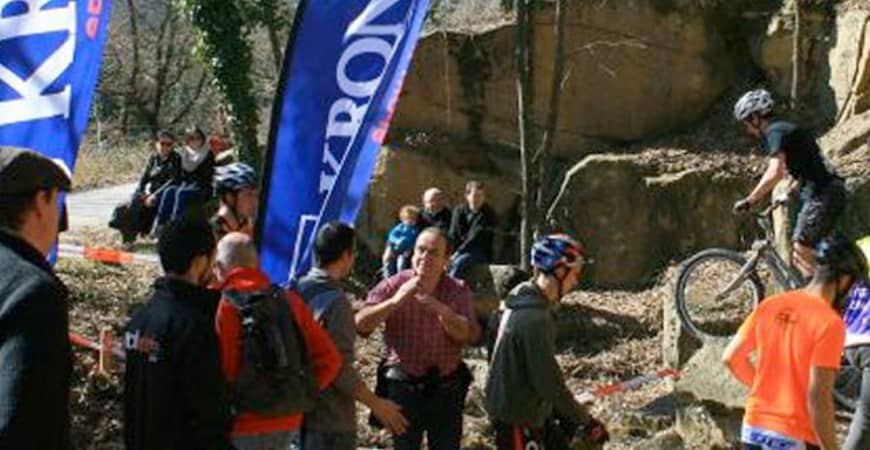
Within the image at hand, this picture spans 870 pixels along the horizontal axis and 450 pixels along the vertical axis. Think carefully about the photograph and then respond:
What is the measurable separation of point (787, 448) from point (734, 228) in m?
10.4

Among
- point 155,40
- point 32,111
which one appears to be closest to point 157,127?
point 155,40

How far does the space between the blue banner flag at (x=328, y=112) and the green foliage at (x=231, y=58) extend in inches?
492

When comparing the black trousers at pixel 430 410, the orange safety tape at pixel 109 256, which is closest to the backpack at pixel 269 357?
the black trousers at pixel 430 410

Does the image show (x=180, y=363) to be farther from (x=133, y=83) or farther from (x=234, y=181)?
(x=133, y=83)

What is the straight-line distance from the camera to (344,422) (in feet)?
20.0

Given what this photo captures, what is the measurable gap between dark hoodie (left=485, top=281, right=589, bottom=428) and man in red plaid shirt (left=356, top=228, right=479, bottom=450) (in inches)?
26.9

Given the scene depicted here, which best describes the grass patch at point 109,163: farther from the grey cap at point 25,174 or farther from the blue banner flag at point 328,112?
the grey cap at point 25,174

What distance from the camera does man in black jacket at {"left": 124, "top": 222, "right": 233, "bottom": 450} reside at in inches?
181

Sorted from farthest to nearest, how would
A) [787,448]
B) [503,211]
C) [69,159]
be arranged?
[503,211] → [69,159] → [787,448]

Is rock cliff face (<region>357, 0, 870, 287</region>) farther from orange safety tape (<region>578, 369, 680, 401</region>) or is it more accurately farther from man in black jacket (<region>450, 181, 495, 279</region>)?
orange safety tape (<region>578, 369, 680, 401</region>)

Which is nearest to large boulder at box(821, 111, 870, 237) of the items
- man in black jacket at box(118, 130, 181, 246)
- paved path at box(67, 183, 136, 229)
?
man in black jacket at box(118, 130, 181, 246)

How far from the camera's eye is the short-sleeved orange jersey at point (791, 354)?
573cm

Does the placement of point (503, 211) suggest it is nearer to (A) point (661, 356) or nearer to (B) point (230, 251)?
(A) point (661, 356)

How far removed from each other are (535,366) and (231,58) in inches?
563
